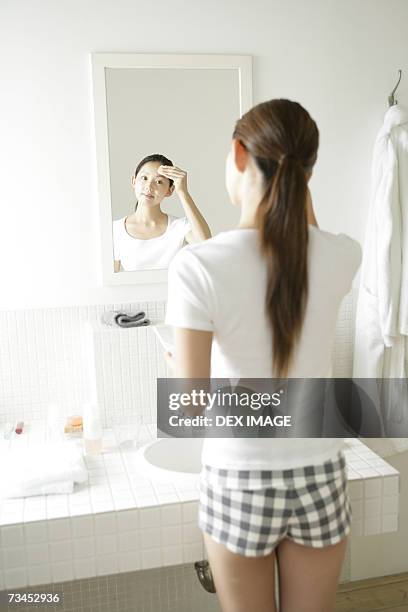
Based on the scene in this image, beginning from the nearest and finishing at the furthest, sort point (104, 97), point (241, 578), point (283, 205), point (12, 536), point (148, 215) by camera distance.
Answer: point (283, 205) → point (241, 578) → point (12, 536) → point (104, 97) → point (148, 215)

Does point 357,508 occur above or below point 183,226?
below

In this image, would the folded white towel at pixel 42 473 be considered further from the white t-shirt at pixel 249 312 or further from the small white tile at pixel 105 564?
the white t-shirt at pixel 249 312

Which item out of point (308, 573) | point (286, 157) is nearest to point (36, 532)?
point (308, 573)

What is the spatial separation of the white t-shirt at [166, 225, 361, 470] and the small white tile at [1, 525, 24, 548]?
0.55 metres

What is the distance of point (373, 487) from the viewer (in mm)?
1688

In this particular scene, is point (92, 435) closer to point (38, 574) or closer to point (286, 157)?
point (38, 574)

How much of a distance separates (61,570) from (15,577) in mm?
105

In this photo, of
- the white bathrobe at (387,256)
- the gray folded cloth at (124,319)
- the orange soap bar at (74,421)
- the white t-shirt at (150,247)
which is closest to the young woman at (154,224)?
the white t-shirt at (150,247)

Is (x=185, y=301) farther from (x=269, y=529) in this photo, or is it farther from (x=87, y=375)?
(x=87, y=375)

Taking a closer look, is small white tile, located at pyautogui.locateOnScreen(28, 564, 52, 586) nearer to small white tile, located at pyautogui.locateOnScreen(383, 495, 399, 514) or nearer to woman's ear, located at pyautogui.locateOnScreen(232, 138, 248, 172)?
small white tile, located at pyautogui.locateOnScreen(383, 495, 399, 514)

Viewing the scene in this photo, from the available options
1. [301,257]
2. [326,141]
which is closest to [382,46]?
[326,141]

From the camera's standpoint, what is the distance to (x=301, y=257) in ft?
3.71

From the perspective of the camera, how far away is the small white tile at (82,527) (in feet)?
5.03

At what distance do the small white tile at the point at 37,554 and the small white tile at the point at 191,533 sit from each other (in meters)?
0.33
